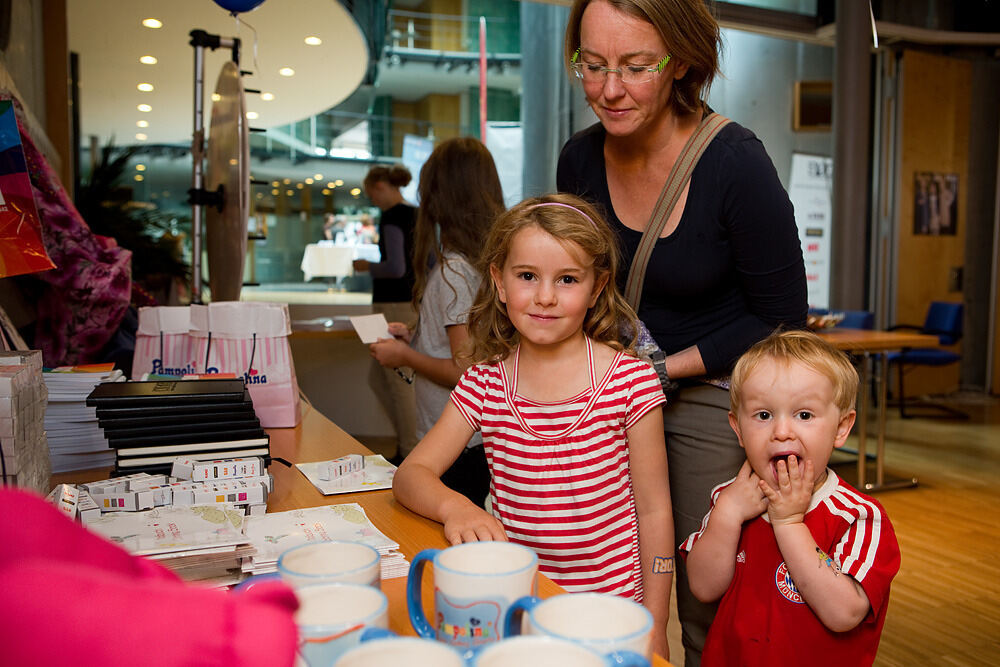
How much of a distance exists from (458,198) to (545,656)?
75.0 inches

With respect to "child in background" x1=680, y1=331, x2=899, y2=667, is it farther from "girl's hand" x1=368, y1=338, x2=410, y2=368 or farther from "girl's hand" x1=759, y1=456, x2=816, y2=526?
"girl's hand" x1=368, y1=338, x2=410, y2=368

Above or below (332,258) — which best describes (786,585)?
below

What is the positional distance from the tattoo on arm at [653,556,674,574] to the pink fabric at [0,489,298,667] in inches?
41.7

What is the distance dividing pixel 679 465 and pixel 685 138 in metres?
0.62

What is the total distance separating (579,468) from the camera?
133 centimetres

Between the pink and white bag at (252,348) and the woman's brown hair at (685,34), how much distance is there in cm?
100

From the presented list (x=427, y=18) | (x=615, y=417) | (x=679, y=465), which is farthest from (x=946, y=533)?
(x=427, y=18)

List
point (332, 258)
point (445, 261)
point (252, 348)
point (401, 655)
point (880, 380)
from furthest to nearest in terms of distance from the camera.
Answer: point (332, 258) → point (880, 380) → point (445, 261) → point (252, 348) → point (401, 655)

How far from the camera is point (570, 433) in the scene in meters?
1.33

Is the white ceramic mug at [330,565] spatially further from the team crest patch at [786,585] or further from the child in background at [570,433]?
the team crest patch at [786,585]

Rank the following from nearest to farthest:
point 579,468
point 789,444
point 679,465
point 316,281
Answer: point 789,444 → point 579,468 → point 679,465 → point 316,281

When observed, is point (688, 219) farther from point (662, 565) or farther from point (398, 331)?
point (398, 331)

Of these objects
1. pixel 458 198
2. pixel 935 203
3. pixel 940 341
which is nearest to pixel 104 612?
pixel 458 198

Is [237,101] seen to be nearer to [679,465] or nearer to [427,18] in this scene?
[679,465]
